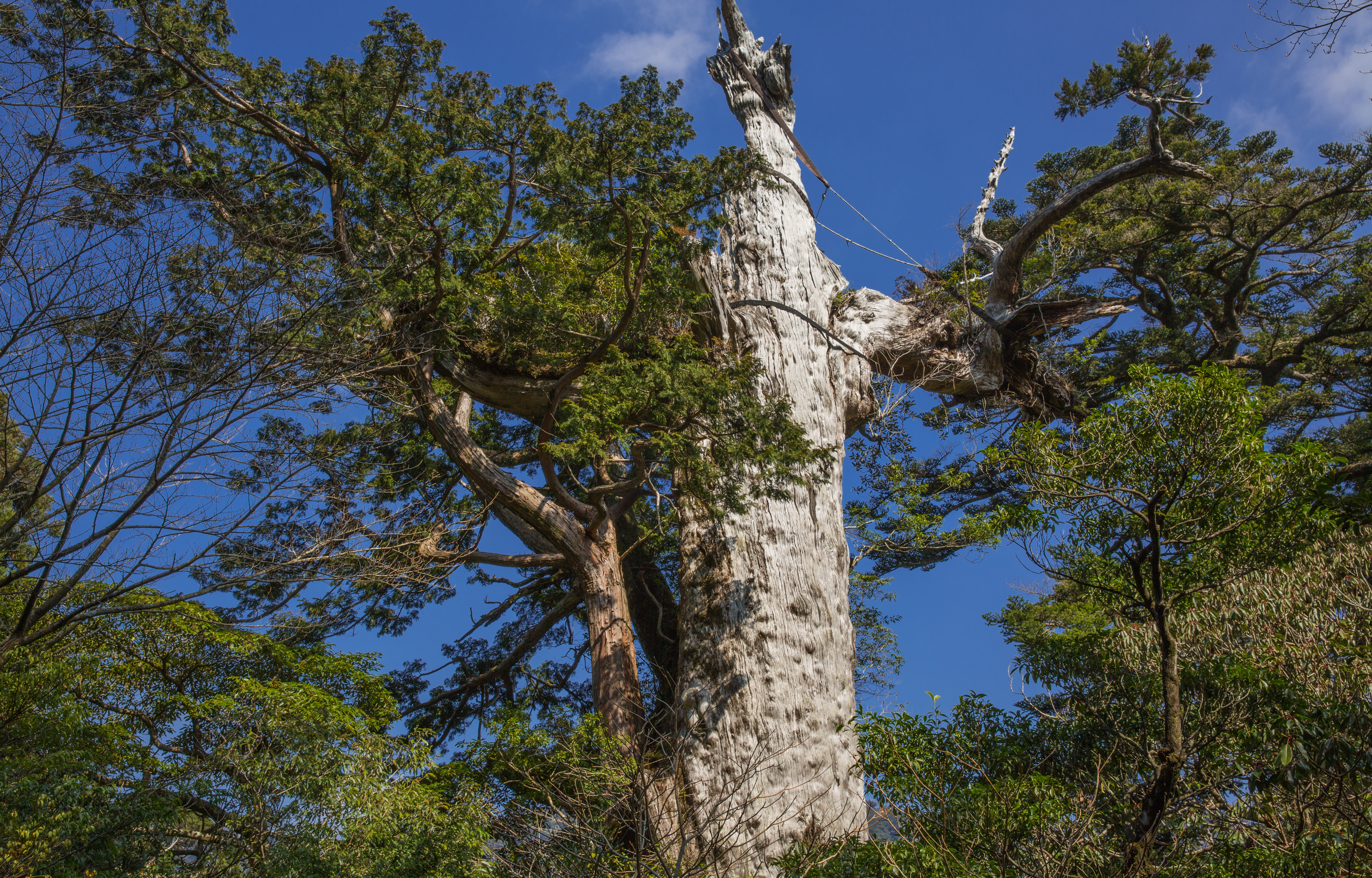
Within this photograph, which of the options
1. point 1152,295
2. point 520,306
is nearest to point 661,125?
point 520,306

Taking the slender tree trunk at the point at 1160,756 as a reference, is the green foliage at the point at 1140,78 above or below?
above

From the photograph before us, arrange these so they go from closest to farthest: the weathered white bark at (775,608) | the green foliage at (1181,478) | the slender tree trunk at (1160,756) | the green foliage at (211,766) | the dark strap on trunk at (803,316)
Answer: the slender tree trunk at (1160,756) < the green foliage at (1181,478) < the green foliage at (211,766) < the weathered white bark at (775,608) < the dark strap on trunk at (803,316)

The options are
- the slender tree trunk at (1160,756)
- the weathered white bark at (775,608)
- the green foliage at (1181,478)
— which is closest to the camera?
the slender tree trunk at (1160,756)

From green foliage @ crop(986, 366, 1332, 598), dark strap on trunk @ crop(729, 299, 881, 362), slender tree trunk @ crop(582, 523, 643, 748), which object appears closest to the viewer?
green foliage @ crop(986, 366, 1332, 598)

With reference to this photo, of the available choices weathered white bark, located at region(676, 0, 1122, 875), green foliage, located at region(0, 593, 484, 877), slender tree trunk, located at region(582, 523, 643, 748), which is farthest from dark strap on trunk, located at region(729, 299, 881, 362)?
green foliage, located at region(0, 593, 484, 877)

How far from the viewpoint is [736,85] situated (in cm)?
1083

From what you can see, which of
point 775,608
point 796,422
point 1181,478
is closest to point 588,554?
point 775,608

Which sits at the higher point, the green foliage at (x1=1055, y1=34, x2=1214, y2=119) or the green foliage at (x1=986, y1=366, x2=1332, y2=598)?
the green foliage at (x1=1055, y1=34, x2=1214, y2=119)

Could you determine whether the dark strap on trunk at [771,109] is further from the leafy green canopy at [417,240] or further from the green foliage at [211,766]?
the green foliage at [211,766]

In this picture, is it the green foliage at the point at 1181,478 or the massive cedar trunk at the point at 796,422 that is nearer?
the green foliage at the point at 1181,478

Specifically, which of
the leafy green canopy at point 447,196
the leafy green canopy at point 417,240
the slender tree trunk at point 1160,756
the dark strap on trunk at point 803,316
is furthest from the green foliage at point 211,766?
the dark strap on trunk at point 803,316

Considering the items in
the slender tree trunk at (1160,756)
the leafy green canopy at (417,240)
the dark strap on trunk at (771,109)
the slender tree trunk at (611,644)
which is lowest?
the slender tree trunk at (1160,756)

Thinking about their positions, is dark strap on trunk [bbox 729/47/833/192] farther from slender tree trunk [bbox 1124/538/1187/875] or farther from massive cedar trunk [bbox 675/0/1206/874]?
slender tree trunk [bbox 1124/538/1187/875]

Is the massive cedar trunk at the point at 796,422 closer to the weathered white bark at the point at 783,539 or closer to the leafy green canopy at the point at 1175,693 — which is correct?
the weathered white bark at the point at 783,539
